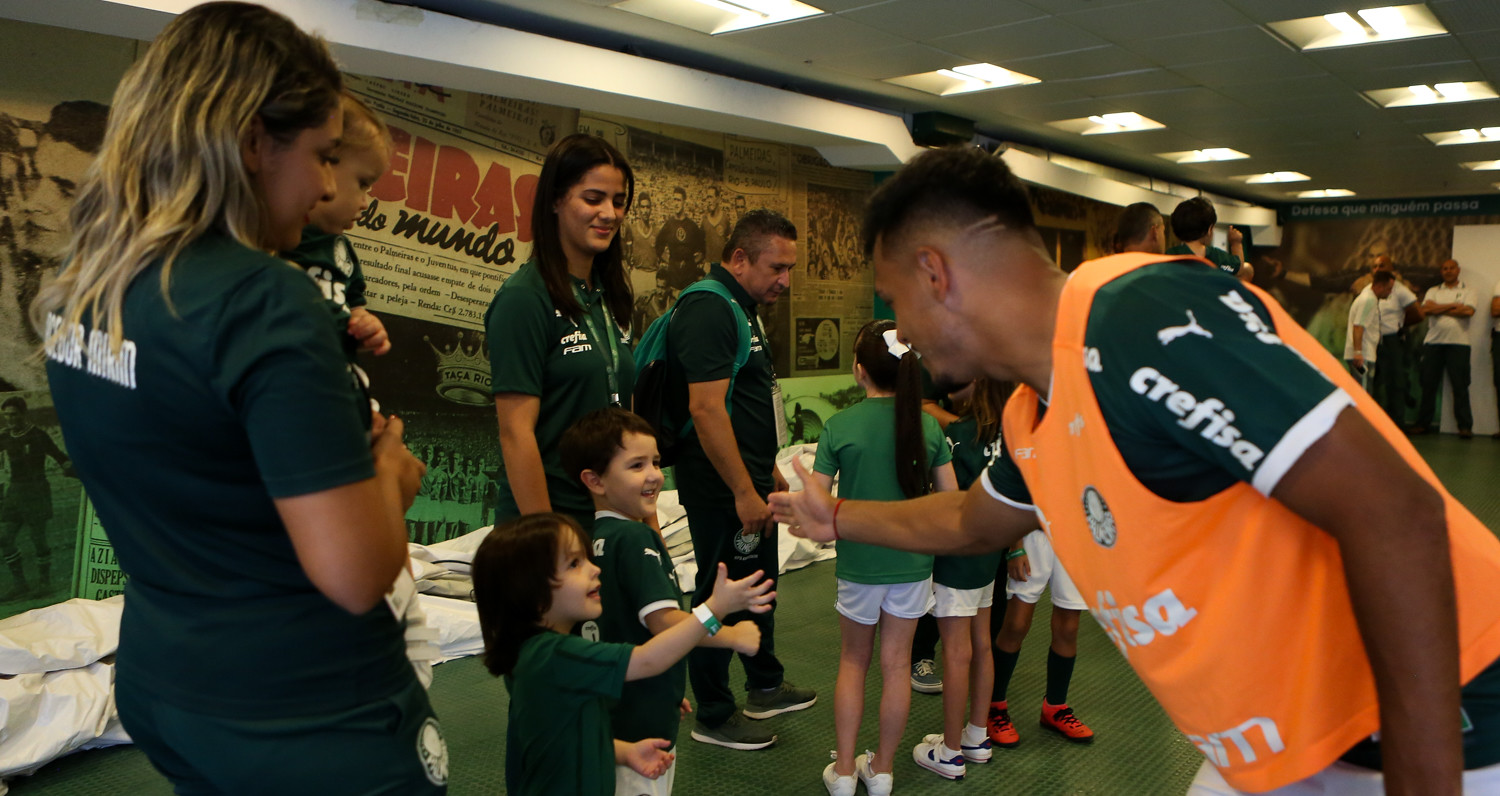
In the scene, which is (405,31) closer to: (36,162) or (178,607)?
(36,162)

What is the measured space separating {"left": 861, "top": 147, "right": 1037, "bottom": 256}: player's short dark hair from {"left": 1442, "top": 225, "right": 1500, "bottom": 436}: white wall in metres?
13.7

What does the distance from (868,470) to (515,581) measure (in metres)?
1.25

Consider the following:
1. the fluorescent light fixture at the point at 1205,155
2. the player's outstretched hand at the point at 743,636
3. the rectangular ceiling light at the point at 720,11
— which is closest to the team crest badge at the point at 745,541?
the player's outstretched hand at the point at 743,636

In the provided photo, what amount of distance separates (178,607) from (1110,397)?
1.01m

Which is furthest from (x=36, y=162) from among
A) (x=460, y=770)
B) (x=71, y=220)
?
(x=71, y=220)

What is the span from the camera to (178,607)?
39.6 inches

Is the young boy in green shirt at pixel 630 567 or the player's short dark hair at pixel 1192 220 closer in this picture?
the young boy in green shirt at pixel 630 567

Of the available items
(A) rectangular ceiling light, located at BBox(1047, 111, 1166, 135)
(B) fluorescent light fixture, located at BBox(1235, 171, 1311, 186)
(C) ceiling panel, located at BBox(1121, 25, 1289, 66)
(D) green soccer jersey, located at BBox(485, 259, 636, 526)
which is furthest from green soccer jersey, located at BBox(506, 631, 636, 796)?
(B) fluorescent light fixture, located at BBox(1235, 171, 1311, 186)

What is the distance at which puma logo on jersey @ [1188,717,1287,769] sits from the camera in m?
1.06

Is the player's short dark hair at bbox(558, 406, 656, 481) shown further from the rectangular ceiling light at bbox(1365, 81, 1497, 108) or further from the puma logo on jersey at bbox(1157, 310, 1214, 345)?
the rectangular ceiling light at bbox(1365, 81, 1497, 108)

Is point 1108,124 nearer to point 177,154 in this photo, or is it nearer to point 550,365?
point 550,365

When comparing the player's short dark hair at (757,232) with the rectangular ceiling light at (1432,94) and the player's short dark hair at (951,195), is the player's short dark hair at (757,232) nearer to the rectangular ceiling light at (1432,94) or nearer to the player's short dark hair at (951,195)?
the player's short dark hair at (951,195)

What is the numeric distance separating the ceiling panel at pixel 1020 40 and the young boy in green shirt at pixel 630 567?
4188 millimetres

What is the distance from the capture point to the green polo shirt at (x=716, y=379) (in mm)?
2967
